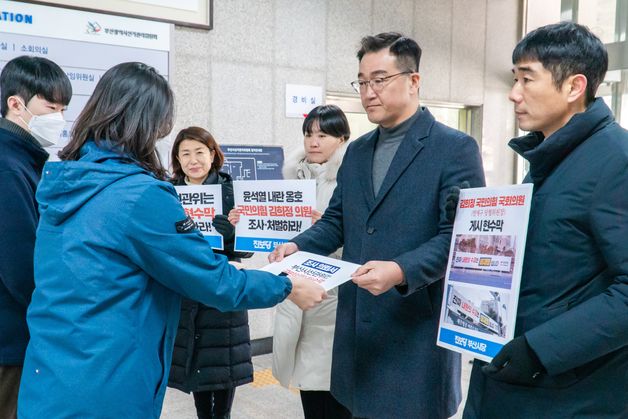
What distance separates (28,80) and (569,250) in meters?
1.89

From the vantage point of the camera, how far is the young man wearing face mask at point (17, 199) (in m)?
1.74

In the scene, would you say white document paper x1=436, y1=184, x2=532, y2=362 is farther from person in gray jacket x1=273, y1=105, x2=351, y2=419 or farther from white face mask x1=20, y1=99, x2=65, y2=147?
white face mask x1=20, y1=99, x2=65, y2=147

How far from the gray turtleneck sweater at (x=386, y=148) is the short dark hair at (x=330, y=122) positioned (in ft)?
2.88

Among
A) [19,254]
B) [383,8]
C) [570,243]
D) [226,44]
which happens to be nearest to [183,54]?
[226,44]

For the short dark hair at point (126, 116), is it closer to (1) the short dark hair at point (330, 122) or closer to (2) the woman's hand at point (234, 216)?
(2) the woman's hand at point (234, 216)

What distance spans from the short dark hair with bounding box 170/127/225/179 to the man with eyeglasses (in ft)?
4.02

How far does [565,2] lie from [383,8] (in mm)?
2098

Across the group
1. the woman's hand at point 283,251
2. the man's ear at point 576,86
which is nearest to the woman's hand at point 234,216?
the woman's hand at point 283,251

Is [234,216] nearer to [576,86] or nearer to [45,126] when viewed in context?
[45,126]

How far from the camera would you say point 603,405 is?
1203mm

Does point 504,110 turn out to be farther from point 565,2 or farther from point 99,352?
point 99,352

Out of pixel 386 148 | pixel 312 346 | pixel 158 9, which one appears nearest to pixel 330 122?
pixel 386 148

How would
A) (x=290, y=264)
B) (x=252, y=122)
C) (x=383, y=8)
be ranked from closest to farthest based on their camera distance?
(x=290, y=264), (x=252, y=122), (x=383, y=8)

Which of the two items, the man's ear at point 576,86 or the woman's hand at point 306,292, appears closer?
the man's ear at point 576,86
